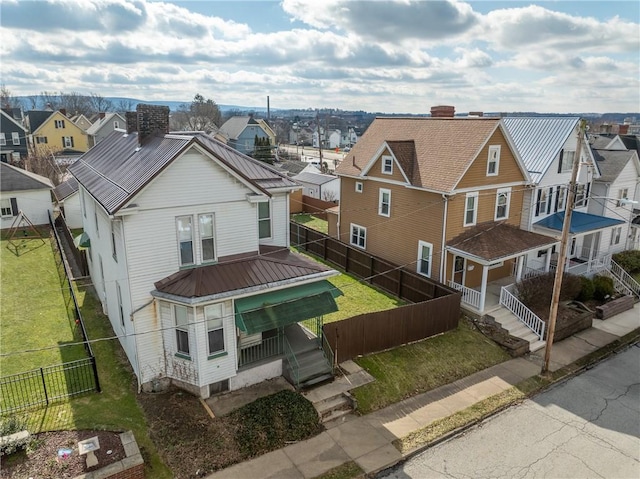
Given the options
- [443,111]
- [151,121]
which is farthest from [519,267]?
[151,121]

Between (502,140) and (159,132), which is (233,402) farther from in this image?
(502,140)

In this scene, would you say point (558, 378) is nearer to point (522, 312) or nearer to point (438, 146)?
point (522, 312)

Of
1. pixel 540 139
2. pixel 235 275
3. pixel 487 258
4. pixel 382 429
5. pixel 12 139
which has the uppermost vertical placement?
pixel 540 139

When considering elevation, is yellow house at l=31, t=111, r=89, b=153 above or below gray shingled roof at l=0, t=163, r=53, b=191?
above

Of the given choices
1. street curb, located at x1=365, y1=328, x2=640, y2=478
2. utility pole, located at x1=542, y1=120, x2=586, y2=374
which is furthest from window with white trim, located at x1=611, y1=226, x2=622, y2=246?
utility pole, located at x1=542, y1=120, x2=586, y2=374

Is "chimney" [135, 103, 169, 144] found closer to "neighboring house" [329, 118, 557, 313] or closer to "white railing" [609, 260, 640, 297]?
"neighboring house" [329, 118, 557, 313]

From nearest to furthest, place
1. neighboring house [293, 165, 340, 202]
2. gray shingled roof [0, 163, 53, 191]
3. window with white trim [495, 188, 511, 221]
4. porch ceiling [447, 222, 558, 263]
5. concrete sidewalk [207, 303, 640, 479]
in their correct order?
concrete sidewalk [207, 303, 640, 479] → porch ceiling [447, 222, 558, 263] → window with white trim [495, 188, 511, 221] → gray shingled roof [0, 163, 53, 191] → neighboring house [293, 165, 340, 202]
